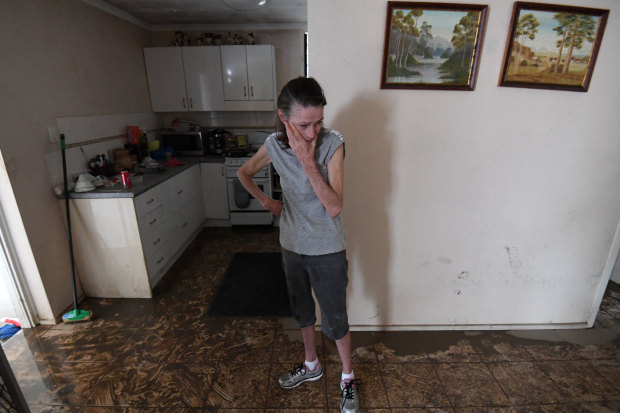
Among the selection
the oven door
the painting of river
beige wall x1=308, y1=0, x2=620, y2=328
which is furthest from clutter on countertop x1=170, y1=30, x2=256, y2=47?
the painting of river

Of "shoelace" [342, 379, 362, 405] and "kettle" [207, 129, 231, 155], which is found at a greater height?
"kettle" [207, 129, 231, 155]

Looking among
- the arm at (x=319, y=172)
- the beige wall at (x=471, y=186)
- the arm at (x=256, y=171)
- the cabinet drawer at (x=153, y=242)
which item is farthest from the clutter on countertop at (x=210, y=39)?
the arm at (x=319, y=172)

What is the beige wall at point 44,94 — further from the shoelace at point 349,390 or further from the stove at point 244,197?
the shoelace at point 349,390

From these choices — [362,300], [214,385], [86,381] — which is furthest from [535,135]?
[86,381]

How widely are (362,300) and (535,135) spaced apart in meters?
1.39

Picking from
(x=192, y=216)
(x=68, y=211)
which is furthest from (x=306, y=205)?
(x=192, y=216)

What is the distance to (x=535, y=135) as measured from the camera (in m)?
1.69

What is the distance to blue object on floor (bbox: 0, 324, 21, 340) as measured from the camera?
2.05 meters

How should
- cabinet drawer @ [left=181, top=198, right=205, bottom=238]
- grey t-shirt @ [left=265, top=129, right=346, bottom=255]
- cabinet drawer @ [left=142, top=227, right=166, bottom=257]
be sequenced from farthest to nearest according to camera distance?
cabinet drawer @ [left=181, top=198, right=205, bottom=238] < cabinet drawer @ [left=142, top=227, right=166, bottom=257] < grey t-shirt @ [left=265, top=129, right=346, bottom=255]

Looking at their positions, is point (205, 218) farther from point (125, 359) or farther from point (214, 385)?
point (214, 385)

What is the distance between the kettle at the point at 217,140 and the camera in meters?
3.86

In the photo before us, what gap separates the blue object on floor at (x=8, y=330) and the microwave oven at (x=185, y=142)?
2317 mm

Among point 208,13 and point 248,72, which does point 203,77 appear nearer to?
point 248,72

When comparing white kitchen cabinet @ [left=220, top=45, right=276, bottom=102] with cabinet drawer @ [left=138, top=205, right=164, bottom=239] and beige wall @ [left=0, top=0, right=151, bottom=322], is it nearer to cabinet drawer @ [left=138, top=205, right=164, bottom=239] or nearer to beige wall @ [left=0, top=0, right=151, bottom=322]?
beige wall @ [left=0, top=0, right=151, bottom=322]
